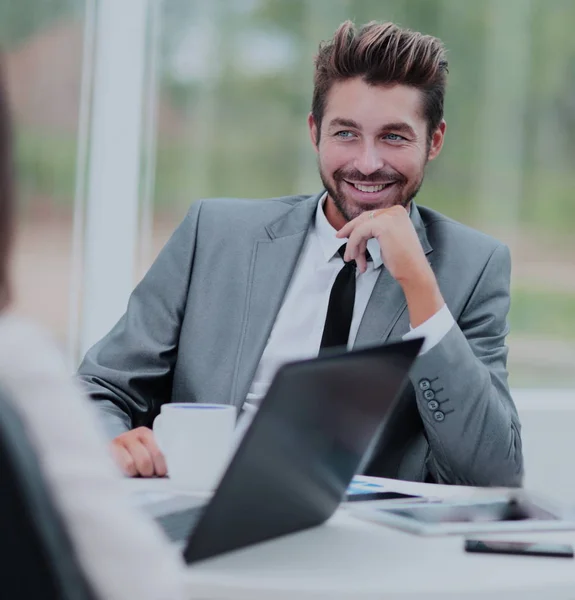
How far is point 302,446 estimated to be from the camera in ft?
3.56

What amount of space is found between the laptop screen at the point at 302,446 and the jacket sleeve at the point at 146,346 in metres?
0.87

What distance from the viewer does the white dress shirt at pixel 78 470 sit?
738 mm

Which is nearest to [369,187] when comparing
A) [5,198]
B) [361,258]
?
[361,258]

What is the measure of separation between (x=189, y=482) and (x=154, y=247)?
2.06 metres

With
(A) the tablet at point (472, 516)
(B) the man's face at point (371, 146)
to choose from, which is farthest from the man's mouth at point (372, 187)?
(A) the tablet at point (472, 516)

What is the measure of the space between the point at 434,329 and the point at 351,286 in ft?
1.16

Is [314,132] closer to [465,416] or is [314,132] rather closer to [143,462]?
[465,416]

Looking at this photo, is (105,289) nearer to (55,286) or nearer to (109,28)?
(55,286)

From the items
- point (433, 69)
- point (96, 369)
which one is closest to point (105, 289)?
point (96, 369)

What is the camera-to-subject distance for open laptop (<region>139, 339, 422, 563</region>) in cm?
99

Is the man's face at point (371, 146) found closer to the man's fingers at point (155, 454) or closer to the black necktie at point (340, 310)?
the black necktie at point (340, 310)

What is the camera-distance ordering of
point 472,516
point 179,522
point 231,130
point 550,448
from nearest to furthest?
1. point 179,522
2. point 472,516
3. point 550,448
4. point 231,130

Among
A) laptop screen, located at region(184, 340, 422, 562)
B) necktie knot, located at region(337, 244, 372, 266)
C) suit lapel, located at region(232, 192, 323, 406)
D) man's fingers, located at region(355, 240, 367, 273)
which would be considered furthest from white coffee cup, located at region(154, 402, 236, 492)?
necktie knot, located at region(337, 244, 372, 266)

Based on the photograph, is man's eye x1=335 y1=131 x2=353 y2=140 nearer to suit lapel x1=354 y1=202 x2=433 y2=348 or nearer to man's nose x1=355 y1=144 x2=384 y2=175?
man's nose x1=355 y1=144 x2=384 y2=175
